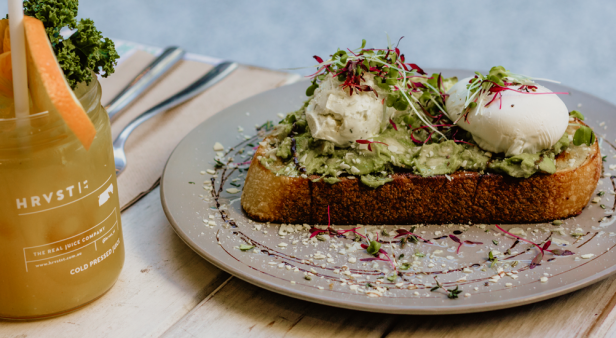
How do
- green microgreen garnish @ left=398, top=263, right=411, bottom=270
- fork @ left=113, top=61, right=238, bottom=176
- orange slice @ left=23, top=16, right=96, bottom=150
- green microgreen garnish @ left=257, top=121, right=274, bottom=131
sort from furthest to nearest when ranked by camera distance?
1. green microgreen garnish @ left=257, top=121, right=274, bottom=131
2. fork @ left=113, top=61, right=238, bottom=176
3. green microgreen garnish @ left=398, top=263, right=411, bottom=270
4. orange slice @ left=23, top=16, right=96, bottom=150

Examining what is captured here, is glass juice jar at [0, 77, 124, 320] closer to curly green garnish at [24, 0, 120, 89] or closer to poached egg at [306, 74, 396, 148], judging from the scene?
curly green garnish at [24, 0, 120, 89]

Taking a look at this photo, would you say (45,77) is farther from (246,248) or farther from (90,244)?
(246,248)

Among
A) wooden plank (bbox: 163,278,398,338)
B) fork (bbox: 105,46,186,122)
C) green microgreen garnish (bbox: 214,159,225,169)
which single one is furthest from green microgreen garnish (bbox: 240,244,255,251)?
fork (bbox: 105,46,186,122)

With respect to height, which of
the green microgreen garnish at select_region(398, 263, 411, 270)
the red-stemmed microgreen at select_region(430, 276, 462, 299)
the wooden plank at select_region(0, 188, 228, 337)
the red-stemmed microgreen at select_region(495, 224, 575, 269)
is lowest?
the wooden plank at select_region(0, 188, 228, 337)

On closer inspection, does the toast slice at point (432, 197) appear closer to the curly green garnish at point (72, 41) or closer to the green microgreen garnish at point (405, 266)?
the green microgreen garnish at point (405, 266)

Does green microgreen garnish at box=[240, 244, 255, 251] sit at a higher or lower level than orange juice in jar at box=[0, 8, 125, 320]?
lower

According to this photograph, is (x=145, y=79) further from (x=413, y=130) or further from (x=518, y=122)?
(x=518, y=122)

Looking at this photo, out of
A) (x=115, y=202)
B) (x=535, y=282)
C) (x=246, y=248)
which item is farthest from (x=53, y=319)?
(x=535, y=282)
